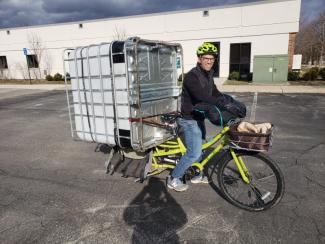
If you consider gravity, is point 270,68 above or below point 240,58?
below

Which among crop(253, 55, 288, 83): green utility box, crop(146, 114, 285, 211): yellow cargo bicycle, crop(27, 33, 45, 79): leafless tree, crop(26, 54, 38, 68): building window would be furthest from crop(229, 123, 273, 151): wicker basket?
crop(26, 54, 38, 68): building window

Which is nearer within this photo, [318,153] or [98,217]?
[98,217]

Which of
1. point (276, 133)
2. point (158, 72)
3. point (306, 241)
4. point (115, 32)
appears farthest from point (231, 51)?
point (306, 241)

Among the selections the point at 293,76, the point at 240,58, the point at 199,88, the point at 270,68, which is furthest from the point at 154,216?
the point at 240,58

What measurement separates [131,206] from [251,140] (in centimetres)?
174

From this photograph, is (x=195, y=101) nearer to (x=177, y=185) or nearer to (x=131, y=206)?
(x=177, y=185)

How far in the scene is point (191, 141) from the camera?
360cm

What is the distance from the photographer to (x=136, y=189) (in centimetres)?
398

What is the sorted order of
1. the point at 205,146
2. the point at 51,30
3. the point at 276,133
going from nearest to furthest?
the point at 205,146, the point at 276,133, the point at 51,30

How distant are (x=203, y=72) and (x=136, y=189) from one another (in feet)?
6.36

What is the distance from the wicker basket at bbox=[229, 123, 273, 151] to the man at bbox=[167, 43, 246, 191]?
0.32m

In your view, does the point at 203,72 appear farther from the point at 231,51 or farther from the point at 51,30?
the point at 51,30

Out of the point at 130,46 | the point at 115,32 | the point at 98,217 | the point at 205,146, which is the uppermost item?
the point at 115,32

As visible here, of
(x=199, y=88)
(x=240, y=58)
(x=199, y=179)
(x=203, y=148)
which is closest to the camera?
(x=199, y=88)
